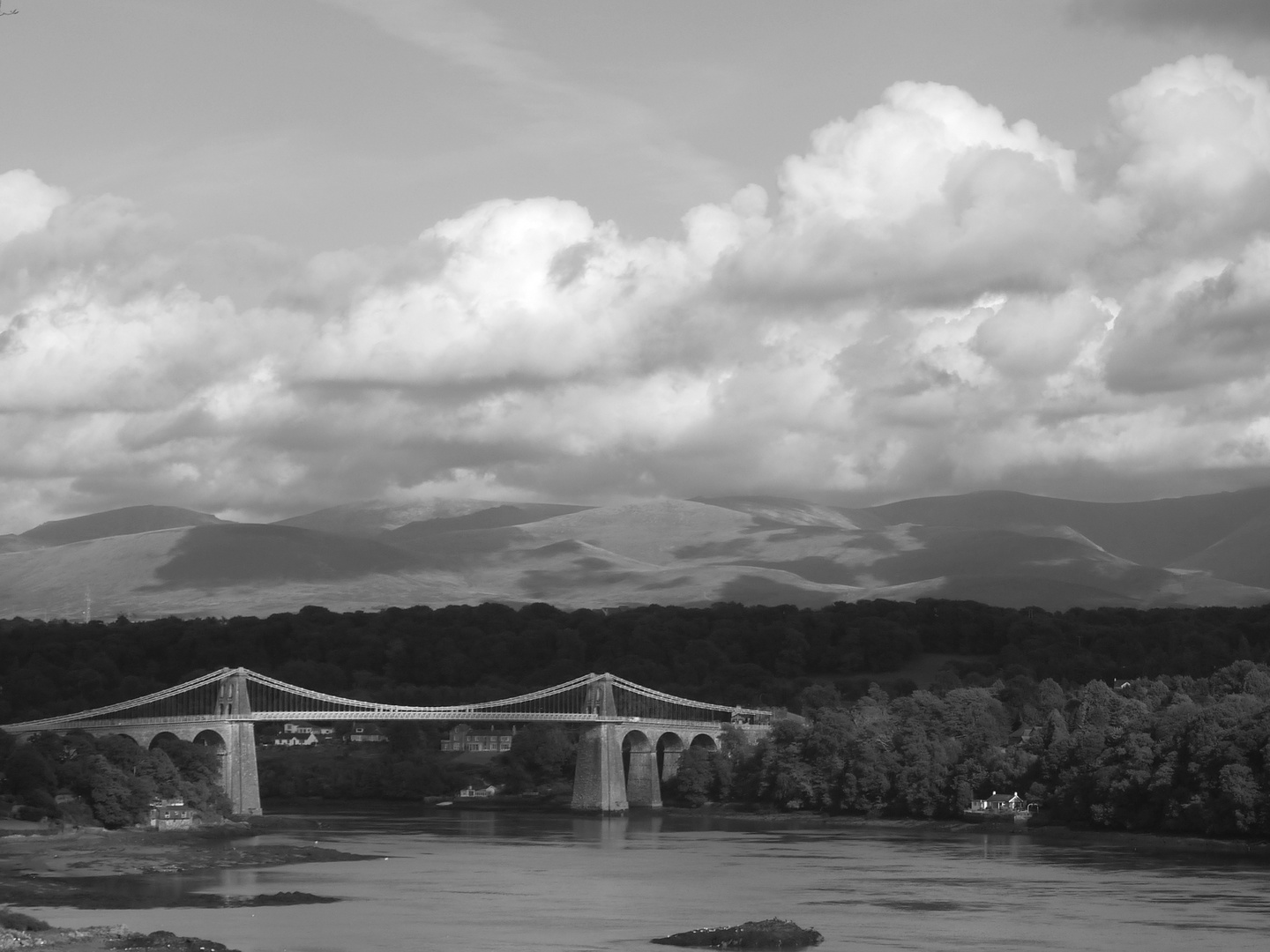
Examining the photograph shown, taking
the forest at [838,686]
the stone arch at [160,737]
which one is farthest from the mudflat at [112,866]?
the stone arch at [160,737]

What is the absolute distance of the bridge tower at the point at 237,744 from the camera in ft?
342

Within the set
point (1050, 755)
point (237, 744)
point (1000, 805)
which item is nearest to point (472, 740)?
point (237, 744)

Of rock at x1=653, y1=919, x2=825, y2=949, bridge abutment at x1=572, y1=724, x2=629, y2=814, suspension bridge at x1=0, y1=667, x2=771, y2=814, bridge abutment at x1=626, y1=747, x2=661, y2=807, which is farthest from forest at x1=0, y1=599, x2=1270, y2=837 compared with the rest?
rock at x1=653, y1=919, x2=825, y2=949

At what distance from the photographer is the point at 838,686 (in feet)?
482

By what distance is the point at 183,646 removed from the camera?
155500 millimetres

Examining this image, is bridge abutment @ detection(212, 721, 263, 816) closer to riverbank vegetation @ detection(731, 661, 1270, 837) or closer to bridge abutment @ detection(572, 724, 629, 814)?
bridge abutment @ detection(572, 724, 629, 814)

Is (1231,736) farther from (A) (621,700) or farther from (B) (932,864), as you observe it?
(A) (621,700)

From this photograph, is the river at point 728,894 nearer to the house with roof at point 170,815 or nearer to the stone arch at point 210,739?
the house with roof at point 170,815

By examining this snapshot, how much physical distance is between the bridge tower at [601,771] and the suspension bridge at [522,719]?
2.9 inches

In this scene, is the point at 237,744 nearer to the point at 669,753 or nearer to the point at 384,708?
the point at 384,708

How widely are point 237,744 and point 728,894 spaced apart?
2021 inches

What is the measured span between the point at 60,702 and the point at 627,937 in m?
89.5

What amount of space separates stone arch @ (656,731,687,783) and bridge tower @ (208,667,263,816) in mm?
26942

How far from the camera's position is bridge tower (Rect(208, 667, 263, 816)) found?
104 m
